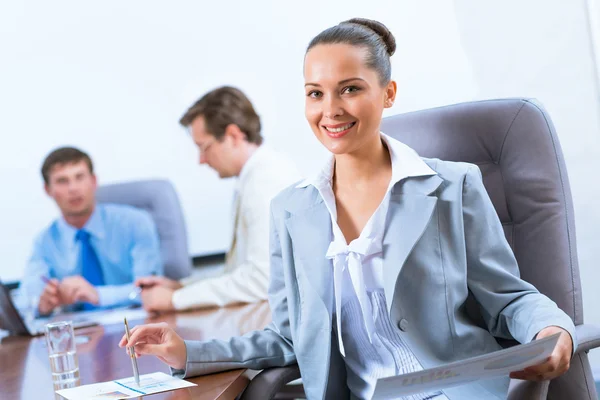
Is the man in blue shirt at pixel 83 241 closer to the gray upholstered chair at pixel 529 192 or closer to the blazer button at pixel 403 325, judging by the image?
the gray upholstered chair at pixel 529 192

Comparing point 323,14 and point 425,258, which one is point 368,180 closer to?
point 425,258

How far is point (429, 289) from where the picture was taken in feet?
4.55

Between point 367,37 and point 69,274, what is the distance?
224cm

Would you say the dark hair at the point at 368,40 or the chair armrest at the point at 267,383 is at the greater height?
the dark hair at the point at 368,40

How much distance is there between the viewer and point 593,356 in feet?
9.20

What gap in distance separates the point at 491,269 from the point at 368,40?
20.1 inches

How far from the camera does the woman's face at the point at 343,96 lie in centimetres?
144

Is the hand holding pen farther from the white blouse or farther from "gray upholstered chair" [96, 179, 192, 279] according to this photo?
the white blouse

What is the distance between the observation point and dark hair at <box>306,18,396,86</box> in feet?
4.83

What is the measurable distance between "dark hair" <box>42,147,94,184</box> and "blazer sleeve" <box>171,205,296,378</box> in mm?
1918

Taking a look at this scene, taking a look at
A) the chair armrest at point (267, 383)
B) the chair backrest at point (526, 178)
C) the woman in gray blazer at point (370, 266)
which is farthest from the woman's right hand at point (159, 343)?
the chair backrest at point (526, 178)

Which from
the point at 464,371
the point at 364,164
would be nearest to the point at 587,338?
the point at 464,371

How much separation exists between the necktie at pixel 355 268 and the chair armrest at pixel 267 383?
13 cm

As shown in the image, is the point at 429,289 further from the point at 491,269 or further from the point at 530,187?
the point at 530,187
